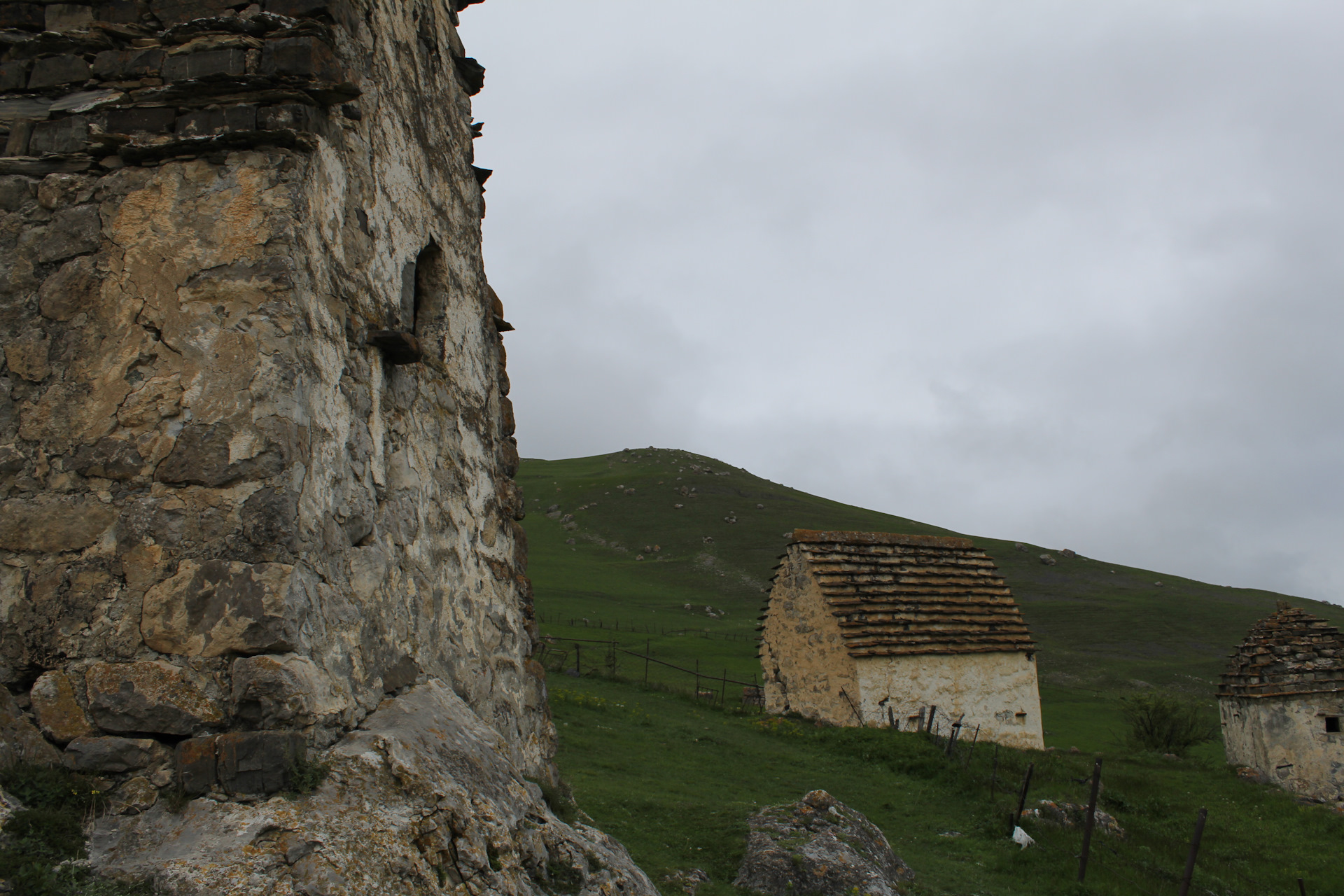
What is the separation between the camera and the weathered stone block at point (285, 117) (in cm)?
389

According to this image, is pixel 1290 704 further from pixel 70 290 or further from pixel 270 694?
pixel 70 290

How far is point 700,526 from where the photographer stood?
80.4 meters

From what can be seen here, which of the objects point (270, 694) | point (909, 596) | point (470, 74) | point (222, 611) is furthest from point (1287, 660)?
point (222, 611)

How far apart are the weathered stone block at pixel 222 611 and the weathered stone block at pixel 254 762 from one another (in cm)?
32

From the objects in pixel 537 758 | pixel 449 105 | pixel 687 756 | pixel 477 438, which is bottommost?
pixel 687 756

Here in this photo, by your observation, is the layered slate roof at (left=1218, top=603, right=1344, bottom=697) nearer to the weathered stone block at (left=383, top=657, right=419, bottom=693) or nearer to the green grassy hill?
the green grassy hill

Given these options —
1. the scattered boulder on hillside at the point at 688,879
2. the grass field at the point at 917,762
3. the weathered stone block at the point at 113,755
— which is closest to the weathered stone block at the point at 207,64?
the weathered stone block at the point at 113,755

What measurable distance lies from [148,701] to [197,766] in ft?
1.11

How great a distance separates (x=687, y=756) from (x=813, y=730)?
147 inches

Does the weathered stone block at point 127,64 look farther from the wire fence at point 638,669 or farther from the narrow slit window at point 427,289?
the wire fence at point 638,669

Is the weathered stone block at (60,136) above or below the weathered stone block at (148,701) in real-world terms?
above

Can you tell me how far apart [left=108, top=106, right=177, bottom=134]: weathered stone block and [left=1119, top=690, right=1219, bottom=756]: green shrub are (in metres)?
25.9

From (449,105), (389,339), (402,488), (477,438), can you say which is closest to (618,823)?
(477,438)

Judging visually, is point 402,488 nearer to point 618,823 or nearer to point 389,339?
point 389,339
